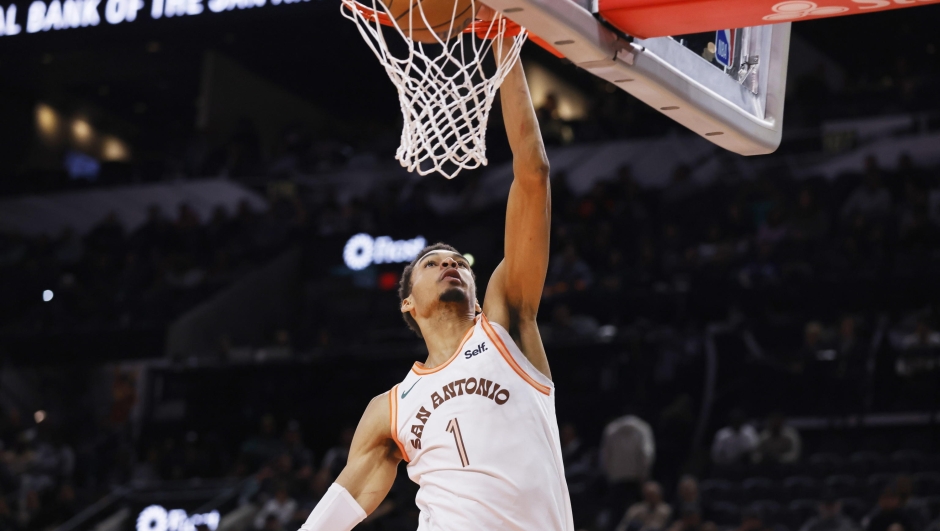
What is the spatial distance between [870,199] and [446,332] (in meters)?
9.38

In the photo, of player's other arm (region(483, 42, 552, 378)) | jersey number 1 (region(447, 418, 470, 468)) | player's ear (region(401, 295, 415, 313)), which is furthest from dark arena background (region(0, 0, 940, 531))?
jersey number 1 (region(447, 418, 470, 468))

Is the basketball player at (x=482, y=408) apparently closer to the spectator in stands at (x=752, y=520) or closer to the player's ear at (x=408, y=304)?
the player's ear at (x=408, y=304)

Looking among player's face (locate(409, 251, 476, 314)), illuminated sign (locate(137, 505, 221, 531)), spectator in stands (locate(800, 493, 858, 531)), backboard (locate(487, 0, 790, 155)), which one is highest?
backboard (locate(487, 0, 790, 155))

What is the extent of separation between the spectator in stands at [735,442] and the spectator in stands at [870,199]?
301 cm

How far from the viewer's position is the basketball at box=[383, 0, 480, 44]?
3926 millimetres

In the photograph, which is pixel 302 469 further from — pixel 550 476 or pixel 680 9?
pixel 680 9

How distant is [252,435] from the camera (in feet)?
43.5

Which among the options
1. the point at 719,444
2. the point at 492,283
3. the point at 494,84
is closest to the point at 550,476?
the point at 492,283

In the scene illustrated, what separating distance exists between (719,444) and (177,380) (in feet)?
22.2

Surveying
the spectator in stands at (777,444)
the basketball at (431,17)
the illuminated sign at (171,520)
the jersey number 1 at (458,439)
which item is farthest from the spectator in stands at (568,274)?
the jersey number 1 at (458,439)

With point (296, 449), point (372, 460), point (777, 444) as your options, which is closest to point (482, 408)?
point (372, 460)

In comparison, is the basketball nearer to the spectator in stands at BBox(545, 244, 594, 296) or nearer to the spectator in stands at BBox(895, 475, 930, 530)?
the spectator in stands at BBox(895, 475, 930, 530)

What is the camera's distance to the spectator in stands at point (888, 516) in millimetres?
8586

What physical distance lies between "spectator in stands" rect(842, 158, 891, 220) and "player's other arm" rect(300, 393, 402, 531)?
9.19 m
